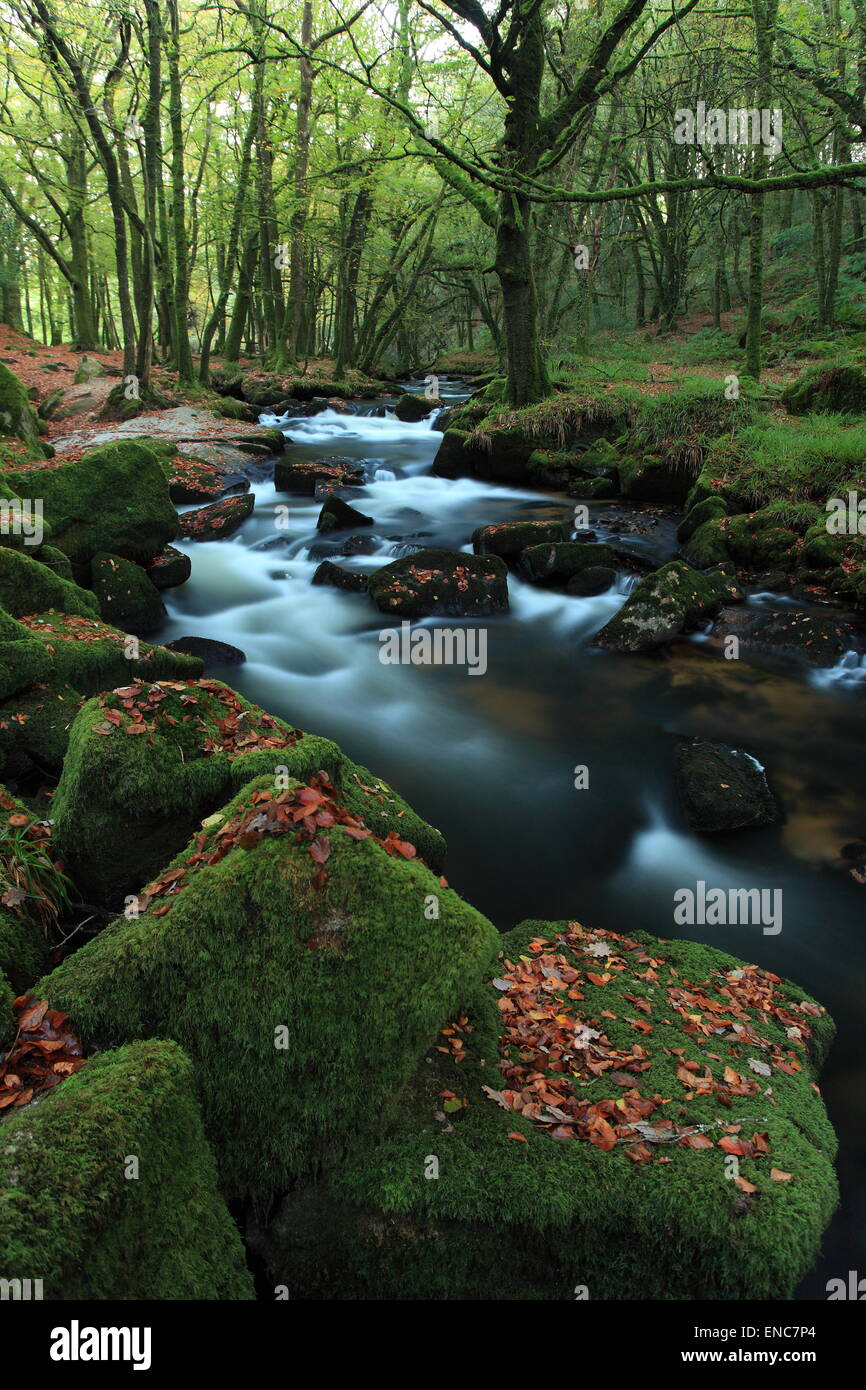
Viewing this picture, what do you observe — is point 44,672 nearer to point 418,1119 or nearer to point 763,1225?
point 418,1119

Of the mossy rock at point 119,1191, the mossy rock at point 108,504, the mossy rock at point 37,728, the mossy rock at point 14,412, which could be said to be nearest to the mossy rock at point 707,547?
the mossy rock at point 108,504

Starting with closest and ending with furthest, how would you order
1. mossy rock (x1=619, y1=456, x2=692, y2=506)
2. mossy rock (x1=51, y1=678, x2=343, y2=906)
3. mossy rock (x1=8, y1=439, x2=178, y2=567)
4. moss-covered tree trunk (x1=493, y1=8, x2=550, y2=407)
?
mossy rock (x1=51, y1=678, x2=343, y2=906), mossy rock (x1=8, y1=439, x2=178, y2=567), moss-covered tree trunk (x1=493, y1=8, x2=550, y2=407), mossy rock (x1=619, y1=456, x2=692, y2=506)

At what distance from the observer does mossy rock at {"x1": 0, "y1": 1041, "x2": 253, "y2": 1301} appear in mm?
1966

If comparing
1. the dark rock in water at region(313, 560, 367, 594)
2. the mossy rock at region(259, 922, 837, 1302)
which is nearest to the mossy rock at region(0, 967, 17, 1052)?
the mossy rock at region(259, 922, 837, 1302)

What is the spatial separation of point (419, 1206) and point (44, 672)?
4838 millimetres

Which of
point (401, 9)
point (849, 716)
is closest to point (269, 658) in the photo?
point (849, 716)

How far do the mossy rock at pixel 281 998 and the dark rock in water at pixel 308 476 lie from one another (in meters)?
13.5

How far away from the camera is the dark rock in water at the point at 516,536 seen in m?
12.0

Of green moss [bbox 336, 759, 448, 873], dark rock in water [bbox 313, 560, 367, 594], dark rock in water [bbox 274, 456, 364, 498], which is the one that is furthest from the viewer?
dark rock in water [bbox 274, 456, 364, 498]

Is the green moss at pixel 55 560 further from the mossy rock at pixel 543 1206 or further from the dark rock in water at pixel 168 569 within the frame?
the mossy rock at pixel 543 1206

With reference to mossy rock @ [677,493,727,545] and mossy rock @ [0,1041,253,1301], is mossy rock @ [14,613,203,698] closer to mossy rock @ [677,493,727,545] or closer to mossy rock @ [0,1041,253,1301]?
mossy rock @ [0,1041,253,1301]

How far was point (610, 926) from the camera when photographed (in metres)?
5.84

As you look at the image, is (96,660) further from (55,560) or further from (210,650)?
(55,560)

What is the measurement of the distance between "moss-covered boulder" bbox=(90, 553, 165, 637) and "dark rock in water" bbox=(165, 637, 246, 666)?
53 cm
